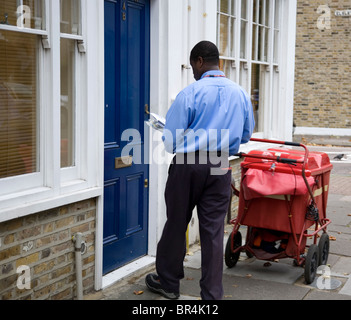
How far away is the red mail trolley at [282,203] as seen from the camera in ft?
17.1

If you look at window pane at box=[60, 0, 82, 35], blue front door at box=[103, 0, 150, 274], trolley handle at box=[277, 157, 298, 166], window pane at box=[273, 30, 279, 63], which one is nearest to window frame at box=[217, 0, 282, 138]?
window pane at box=[273, 30, 279, 63]

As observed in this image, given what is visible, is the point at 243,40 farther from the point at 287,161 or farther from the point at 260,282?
the point at 260,282

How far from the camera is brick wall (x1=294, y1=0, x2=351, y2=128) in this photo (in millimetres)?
20094

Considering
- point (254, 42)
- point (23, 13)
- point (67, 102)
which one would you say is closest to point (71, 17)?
point (23, 13)

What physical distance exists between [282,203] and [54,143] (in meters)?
2.13

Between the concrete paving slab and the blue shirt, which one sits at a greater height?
the blue shirt

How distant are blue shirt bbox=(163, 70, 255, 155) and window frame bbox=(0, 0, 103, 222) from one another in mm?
754

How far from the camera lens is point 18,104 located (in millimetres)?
4273

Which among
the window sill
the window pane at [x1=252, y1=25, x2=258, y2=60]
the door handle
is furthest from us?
the window pane at [x1=252, y1=25, x2=258, y2=60]

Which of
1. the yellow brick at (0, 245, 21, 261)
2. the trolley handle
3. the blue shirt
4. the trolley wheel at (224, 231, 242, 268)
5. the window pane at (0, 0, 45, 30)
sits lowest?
the trolley wheel at (224, 231, 242, 268)

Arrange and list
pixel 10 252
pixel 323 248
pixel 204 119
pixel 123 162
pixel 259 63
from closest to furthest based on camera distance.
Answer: pixel 10 252
pixel 204 119
pixel 123 162
pixel 323 248
pixel 259 63

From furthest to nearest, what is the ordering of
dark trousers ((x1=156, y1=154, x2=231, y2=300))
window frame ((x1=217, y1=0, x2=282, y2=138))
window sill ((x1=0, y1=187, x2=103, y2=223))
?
window frame ((x1=217, y1=0, x2=282, y2=138)) < dark trousers ((x1=156, y1=154, x2=231, y2=300)) < window sill ((x1=0, y1=187, x2=103, y2=223))

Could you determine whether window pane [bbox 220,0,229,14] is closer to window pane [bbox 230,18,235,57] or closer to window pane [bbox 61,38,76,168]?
window pane [bbox 230,18,235,57]

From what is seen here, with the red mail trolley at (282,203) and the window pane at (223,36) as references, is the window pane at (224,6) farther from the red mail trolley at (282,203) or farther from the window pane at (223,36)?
the red mail trolley at (282,203)
